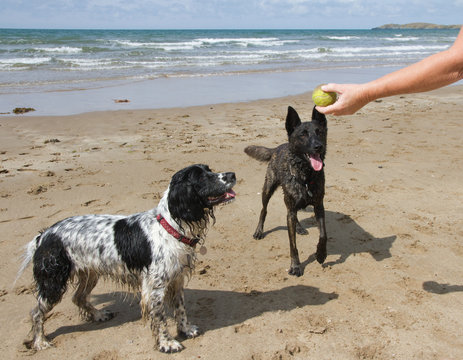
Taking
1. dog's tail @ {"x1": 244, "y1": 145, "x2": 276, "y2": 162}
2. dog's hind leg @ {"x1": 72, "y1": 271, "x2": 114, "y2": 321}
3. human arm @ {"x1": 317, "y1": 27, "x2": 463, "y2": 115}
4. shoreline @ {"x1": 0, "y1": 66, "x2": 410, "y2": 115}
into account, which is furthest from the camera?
shoreline @ {"x1": 0, "y1": 66, "x2": 410, "y2": 115}

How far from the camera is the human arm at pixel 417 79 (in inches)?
102

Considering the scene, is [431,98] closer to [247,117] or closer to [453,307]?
[247,117]

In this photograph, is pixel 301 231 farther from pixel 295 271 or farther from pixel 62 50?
pixel 62 50

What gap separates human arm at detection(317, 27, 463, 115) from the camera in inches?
102

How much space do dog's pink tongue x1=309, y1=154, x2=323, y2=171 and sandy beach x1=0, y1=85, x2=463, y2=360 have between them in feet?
4.37

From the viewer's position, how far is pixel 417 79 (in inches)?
106

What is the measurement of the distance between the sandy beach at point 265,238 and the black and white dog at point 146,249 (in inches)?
14.5

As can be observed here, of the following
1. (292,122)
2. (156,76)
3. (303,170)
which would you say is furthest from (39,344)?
(156,76)

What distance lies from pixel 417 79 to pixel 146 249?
264 cm

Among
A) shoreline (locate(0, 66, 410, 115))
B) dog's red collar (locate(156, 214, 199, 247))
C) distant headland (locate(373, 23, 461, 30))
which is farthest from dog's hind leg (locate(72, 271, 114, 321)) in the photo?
distant headland (locate(373, 23, 461, 30))

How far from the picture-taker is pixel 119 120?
38.5 ft

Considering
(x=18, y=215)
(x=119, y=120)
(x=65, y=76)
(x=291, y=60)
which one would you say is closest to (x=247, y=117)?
(x=119, y=120)

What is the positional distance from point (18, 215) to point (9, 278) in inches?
69.4

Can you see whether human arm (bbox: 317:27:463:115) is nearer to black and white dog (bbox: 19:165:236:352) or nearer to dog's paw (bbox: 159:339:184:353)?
black and white dog (bbox: 19:165:236:352)
